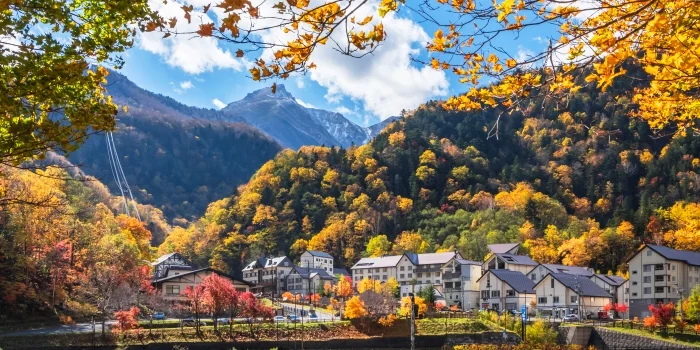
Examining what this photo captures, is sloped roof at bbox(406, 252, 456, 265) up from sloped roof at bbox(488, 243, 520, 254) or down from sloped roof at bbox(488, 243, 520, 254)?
down

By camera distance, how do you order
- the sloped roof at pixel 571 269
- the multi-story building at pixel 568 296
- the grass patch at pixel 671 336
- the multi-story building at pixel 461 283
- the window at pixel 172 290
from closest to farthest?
the grass patch at pixel 671 336 → the window at pixel 172 290 → the multi-story building at pixel 568 296 → the sloped roof at pixel 571 269 → the multi-story building at pixel 461 283

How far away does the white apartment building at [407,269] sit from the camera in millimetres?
61188

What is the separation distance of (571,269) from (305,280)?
27.5m

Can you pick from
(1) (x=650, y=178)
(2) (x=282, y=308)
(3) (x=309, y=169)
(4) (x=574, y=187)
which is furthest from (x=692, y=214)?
(3) (x=309, y=169)

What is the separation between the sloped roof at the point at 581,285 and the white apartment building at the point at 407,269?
13.3m

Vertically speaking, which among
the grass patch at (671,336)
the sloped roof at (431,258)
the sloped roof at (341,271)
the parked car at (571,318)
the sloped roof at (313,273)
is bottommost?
the parked car at (571,318)

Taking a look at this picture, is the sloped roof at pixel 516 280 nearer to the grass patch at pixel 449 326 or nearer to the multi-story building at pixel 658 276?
the multi-story building at pixel 658 276

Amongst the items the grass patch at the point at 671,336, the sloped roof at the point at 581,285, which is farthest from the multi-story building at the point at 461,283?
the grass patch at the point at 671,336

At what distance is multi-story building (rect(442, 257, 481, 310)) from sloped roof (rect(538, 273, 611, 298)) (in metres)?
10.3

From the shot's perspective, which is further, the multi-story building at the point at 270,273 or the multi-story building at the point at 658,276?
the multi-story building at the point at 270,273

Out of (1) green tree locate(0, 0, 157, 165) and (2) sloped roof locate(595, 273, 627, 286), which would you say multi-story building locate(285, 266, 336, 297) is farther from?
(1) green tree locate(0, 0, 157, 165)

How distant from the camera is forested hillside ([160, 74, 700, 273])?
69.1 m

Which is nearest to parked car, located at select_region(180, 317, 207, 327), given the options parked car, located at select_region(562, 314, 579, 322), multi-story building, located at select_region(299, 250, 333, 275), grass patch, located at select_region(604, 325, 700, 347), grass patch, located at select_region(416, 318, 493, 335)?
grass patch, located at select_region(416, 318, 493, 335)

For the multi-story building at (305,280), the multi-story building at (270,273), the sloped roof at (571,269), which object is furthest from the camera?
the multi-story building at (270,273)
